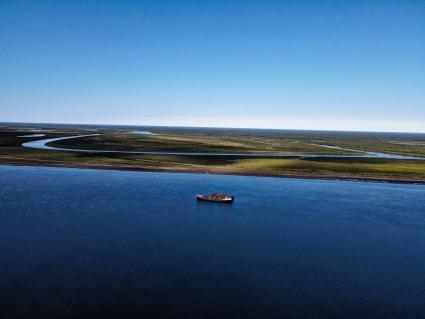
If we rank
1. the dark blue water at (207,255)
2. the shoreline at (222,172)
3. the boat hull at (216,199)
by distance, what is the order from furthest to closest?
the shoreline at (222,172)
the boat hull at (216,199)
the dark blue water at (207,255)

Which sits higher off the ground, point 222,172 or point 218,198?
point 218,198

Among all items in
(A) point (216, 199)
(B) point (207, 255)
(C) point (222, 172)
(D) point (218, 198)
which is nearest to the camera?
(B) point (207, 255)

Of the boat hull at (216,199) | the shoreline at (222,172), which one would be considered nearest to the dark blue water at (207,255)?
the boat hull at (216,199)

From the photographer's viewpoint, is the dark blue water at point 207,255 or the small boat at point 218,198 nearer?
the dark blue water at point 207,255

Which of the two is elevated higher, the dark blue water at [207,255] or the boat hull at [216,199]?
the boat hull at [216,199]

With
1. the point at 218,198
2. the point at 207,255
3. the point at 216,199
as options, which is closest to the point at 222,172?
the point at 218,198

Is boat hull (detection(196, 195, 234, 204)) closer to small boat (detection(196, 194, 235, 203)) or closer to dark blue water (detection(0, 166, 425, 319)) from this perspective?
small boat (detection(196, 194, 235, 203))

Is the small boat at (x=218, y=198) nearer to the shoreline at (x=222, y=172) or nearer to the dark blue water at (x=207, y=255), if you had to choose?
the dark blue water at (x=207, y=255)

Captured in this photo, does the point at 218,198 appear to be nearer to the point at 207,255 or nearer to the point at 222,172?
the point at 207,255
